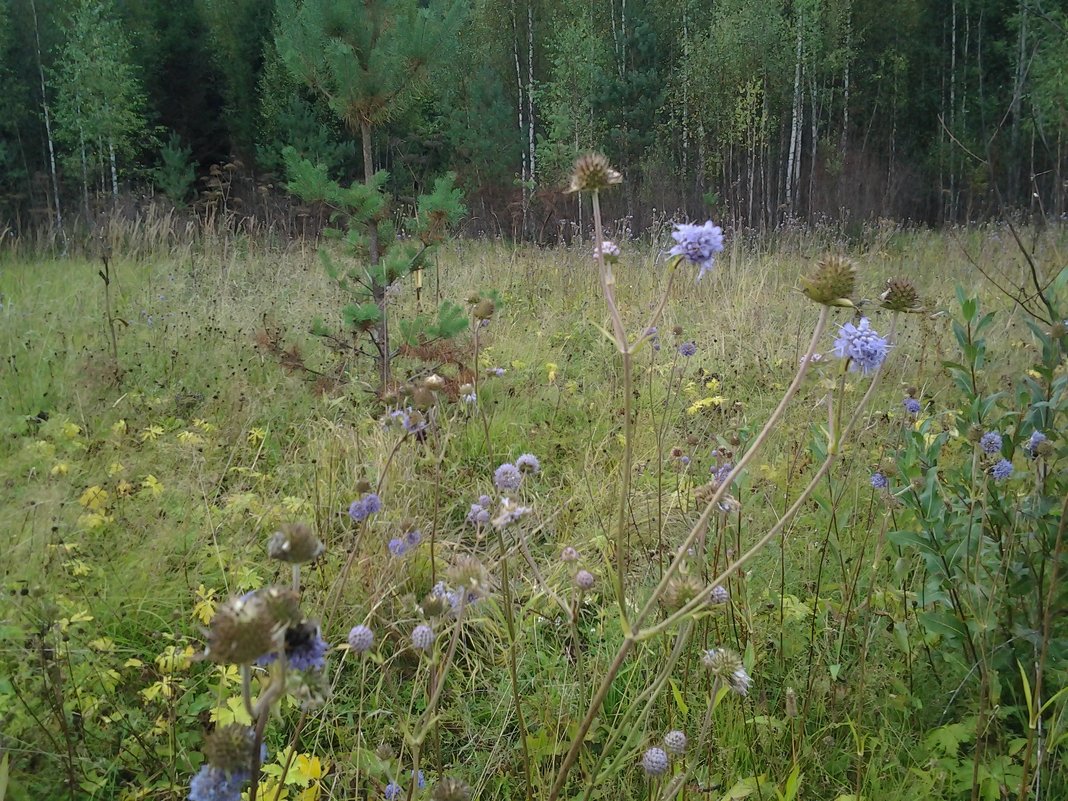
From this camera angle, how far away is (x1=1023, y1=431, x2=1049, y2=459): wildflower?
1.41m

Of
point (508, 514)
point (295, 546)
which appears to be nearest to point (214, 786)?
point (295, 546)

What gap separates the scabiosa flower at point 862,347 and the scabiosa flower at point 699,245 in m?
0.26

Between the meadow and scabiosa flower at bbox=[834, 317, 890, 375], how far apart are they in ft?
0.09

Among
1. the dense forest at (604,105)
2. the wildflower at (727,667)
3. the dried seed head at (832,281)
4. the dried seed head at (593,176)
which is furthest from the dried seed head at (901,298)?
the dense forest at (604,105)

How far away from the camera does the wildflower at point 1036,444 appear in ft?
4.63

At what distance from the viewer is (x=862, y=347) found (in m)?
1.16

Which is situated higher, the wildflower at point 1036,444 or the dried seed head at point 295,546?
the dried seed head at point 295,546

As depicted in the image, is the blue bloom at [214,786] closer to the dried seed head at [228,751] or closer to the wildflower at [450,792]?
the dried seed head at [228,751]

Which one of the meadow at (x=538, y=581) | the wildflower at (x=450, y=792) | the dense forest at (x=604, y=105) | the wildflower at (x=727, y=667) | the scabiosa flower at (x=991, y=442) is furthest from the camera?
the dense forest at (x=604, y=105)

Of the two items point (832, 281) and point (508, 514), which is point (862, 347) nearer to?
point (832, 281)

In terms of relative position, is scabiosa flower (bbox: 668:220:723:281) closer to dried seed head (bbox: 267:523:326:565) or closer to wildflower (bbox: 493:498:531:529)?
wildflower (bbox: 493:498:531:529)

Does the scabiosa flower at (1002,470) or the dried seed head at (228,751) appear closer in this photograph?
the dried seed head at (228,751)

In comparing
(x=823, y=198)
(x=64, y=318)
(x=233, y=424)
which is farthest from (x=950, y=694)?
(x=823, y=198)

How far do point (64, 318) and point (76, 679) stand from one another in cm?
355
